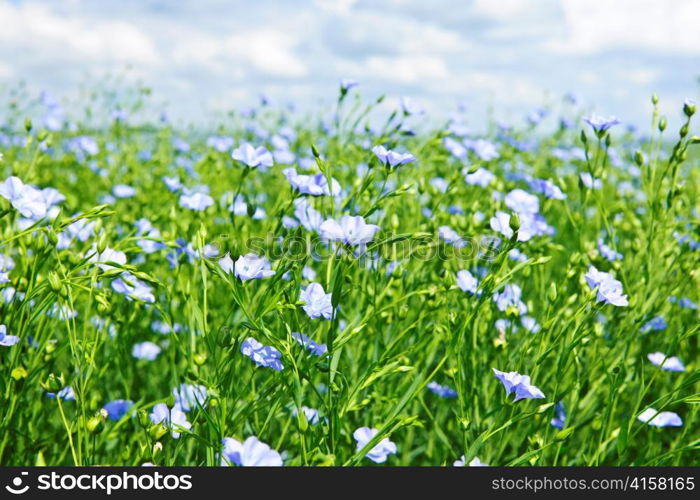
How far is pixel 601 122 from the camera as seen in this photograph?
201 centimetres

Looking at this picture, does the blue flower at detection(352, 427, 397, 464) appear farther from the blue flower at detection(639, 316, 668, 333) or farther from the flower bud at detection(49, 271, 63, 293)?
the blue flower at detection(639, 316, 668, 333)

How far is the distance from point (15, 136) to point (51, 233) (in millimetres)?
5590

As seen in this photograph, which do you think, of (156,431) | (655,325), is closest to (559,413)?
(655,325)

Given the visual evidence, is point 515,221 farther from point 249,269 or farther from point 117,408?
point 117,408

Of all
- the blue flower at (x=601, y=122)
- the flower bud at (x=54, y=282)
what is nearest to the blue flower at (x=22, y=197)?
the flower bud at (x=54, y=282)

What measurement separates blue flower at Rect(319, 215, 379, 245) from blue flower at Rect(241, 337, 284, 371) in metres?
0.30

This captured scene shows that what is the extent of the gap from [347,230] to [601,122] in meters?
1.20

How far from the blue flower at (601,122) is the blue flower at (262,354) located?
54.1 inches

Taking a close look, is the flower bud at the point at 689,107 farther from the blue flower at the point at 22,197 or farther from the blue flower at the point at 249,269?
the blue flower at the point at 22,197

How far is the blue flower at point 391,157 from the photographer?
156cm

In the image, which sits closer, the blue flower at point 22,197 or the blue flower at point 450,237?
the blue flower at point 22,197

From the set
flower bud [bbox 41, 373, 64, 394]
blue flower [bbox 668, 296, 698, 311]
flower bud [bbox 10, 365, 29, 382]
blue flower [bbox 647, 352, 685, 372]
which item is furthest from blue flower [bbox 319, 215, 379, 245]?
blue flower [bbox 668, 296, 698, 311]

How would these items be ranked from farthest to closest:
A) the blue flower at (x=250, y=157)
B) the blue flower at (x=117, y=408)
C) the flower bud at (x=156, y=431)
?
the blue flower at (x=250, y=157)
the blue flower at (x=117, y=408)
the flower bud at (x=156, y=431)

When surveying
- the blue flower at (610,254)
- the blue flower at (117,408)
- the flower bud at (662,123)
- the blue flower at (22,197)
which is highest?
the flower bud at (662,123)
